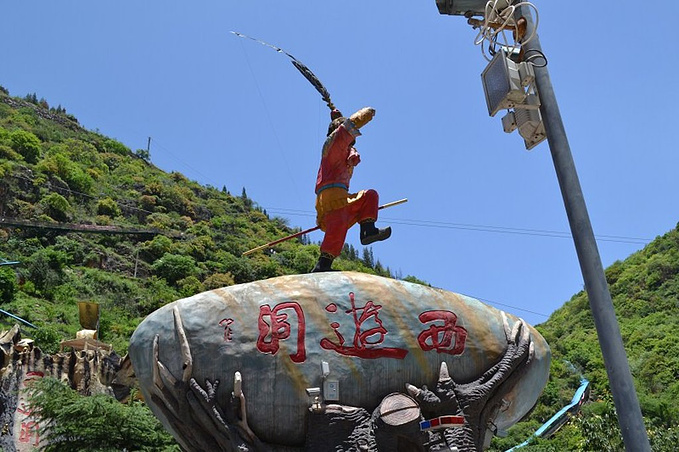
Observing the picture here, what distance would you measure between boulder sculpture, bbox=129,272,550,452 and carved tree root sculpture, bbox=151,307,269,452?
13 mm

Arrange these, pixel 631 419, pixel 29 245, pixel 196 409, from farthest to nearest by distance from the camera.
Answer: pixel 29 245 < pixel 196 409 < pixel 631 419

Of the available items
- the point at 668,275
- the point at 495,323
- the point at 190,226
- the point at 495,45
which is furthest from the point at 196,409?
the point at 190,226

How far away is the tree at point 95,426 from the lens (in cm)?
1321

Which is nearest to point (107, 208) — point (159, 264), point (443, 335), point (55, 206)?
point (55, 206)

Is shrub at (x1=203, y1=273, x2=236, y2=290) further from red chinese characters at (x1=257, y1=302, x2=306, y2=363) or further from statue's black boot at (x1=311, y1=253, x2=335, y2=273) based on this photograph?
red chinese characters at (x1=257, y1=302, x2=306, y2=363)

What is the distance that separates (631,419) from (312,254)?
2264 inches

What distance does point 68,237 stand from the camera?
5450 centimetres

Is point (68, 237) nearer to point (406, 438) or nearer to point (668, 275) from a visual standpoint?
point (668, 275)

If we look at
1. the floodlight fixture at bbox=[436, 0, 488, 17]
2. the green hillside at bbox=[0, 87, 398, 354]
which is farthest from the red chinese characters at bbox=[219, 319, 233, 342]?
the green hillside at bbox=[0, 87, 398, 354]

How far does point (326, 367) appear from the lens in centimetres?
878

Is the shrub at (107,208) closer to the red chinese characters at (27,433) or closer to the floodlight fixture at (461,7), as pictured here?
the red chinese characters at (27,433)

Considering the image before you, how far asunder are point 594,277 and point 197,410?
5820 mm

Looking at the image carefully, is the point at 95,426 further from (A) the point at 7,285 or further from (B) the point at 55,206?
(B) the point at 55,206

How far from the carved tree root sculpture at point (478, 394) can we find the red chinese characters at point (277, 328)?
142 centimetres
